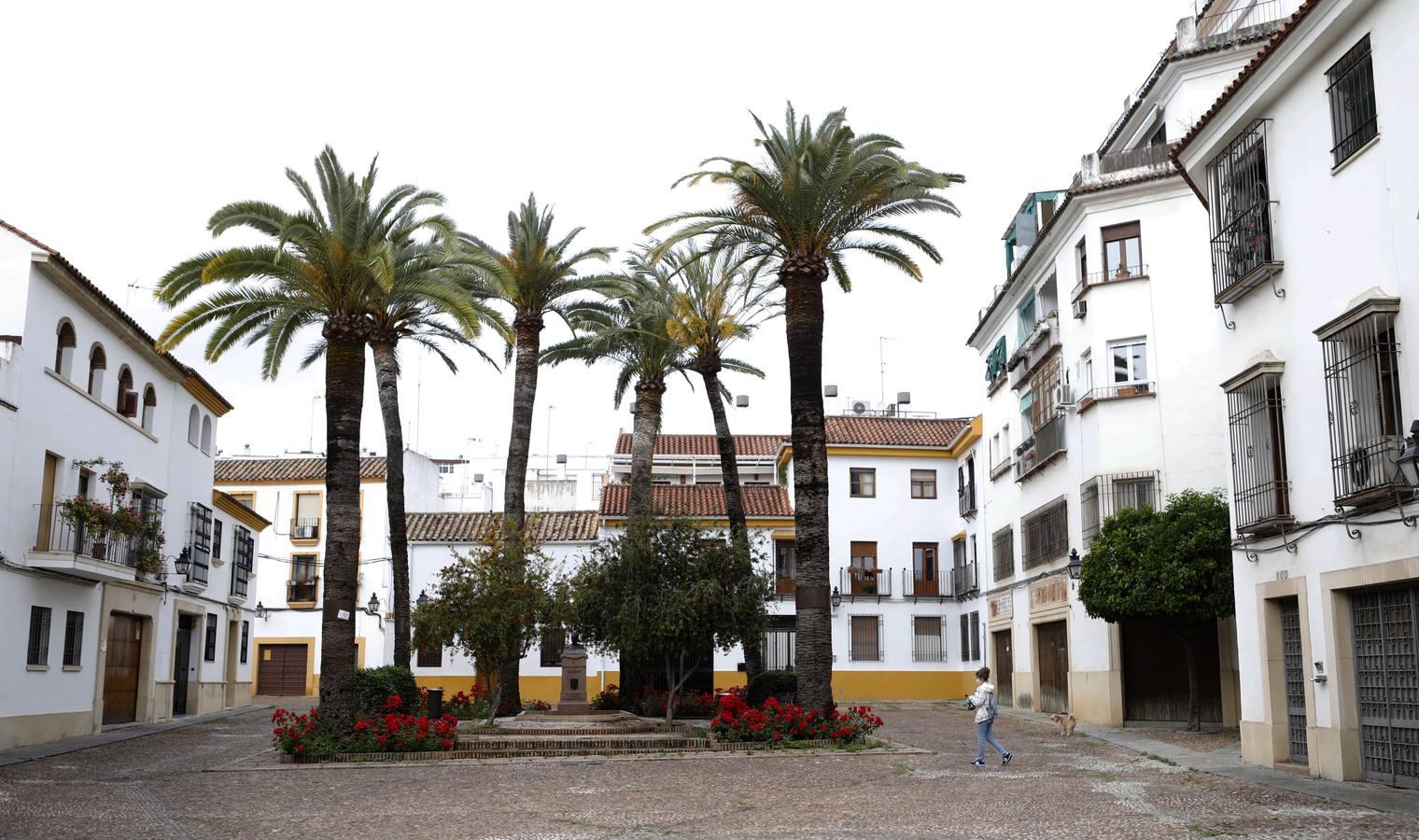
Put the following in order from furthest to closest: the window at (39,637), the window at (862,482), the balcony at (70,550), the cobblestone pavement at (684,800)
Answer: the window at (862,482)
the window at (39,637)
the balcony at (70,550)
the cobblestone pavement at (684,800)

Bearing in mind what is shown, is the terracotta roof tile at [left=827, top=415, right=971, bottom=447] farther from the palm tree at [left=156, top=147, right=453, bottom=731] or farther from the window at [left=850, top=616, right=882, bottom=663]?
the palm tree at [left=156, top=147, right=453, bottom=731]

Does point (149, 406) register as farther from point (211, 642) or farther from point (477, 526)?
point (477, 526)

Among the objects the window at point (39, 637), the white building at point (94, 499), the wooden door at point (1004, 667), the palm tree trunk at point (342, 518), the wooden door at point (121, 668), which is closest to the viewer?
the palm tree trunk at point (342, 518)

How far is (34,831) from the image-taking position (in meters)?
12.0

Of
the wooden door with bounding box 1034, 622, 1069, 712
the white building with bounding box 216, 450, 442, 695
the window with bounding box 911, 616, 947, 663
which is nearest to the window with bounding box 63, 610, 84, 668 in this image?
the wooden door with bounding box 1034, 622, 1069, 712

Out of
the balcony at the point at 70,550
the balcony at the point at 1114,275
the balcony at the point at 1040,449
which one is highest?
the balcony at the point at 1114,275

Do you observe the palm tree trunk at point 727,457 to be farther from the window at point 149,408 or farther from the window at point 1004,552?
the window at point 149,408

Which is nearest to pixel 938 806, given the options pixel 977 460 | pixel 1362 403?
pixel 1362 403

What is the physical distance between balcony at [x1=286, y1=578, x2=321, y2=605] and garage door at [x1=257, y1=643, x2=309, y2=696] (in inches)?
74.8

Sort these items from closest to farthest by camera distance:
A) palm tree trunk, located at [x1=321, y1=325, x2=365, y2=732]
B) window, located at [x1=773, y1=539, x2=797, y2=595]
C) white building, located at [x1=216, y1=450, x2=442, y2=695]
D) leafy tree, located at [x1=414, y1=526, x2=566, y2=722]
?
palm tree trunk, located at [x1=321, y1=325, x2=365, y2=732], leafy tree, located at [x1=414, y1=526, x2=566, y2=722], window, located at [x1=773, y1=539, x2=797, y2=595], white building, located at [x1=216, y1=450, x2=442, y2=695]

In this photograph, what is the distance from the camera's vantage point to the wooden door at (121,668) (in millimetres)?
26375

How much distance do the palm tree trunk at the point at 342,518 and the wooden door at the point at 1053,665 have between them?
53.6 feet

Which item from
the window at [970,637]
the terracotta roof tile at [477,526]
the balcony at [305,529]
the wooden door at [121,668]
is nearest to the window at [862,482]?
the window at [970,637]

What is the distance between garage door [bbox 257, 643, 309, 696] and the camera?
159 feet
